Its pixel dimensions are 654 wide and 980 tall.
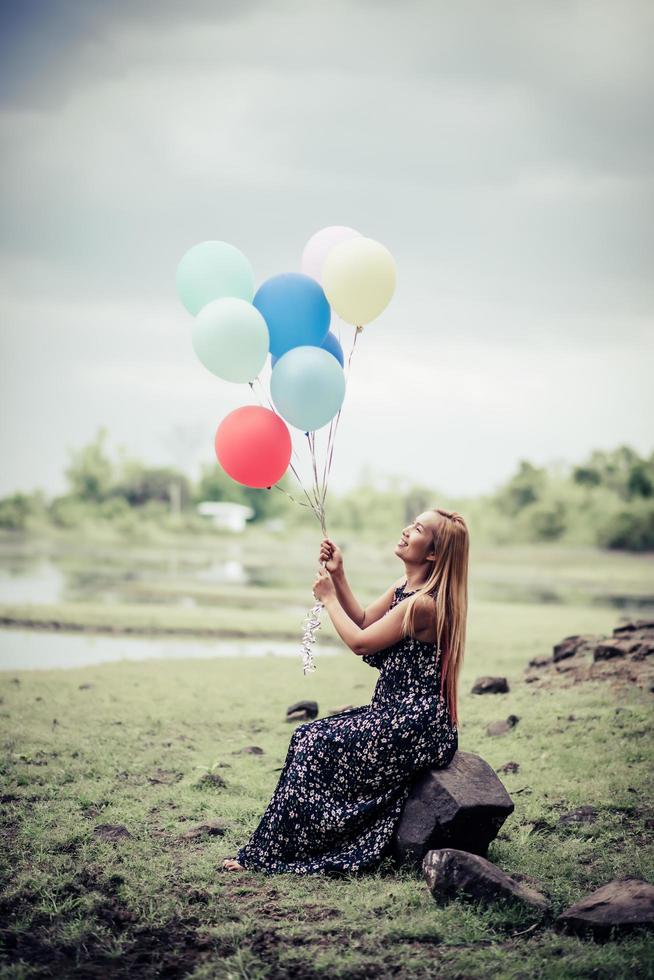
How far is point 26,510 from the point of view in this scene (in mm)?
53969

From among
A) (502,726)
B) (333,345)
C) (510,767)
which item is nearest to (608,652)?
(502,726)

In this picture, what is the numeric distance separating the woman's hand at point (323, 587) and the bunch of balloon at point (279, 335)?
0.44 meters

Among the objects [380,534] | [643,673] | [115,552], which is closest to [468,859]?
[643,673]

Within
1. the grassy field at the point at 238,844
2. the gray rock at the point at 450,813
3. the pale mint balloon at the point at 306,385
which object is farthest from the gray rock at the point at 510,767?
the pale mint balloon at the point at 306,385

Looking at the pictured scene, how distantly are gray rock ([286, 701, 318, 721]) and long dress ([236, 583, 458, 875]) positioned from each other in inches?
136

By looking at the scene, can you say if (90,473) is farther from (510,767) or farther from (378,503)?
(510,767)

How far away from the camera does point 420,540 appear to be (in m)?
4.53

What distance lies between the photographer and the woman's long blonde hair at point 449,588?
4484 millimetres

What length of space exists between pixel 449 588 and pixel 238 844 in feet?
6.25

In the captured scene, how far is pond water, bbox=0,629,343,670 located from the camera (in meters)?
12.3

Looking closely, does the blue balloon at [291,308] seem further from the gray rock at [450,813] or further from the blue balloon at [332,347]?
the gray rock at [450,813]

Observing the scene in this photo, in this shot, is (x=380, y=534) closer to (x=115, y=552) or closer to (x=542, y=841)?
(x=115, y=552)

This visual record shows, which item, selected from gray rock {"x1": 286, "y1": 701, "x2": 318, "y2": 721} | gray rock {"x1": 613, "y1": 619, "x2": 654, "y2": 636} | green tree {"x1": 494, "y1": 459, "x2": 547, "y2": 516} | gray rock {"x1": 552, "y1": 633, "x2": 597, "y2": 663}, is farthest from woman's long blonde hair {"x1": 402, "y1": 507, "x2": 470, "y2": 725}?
green tree {"x1": 494, "y1": 459, "x2": 547, "y2": 516}

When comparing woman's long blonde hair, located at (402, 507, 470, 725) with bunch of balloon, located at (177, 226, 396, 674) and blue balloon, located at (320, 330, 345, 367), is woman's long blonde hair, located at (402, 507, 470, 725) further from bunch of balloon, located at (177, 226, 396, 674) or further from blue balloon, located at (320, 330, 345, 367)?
blue balloon, located at (320, 330, 345, 367)
